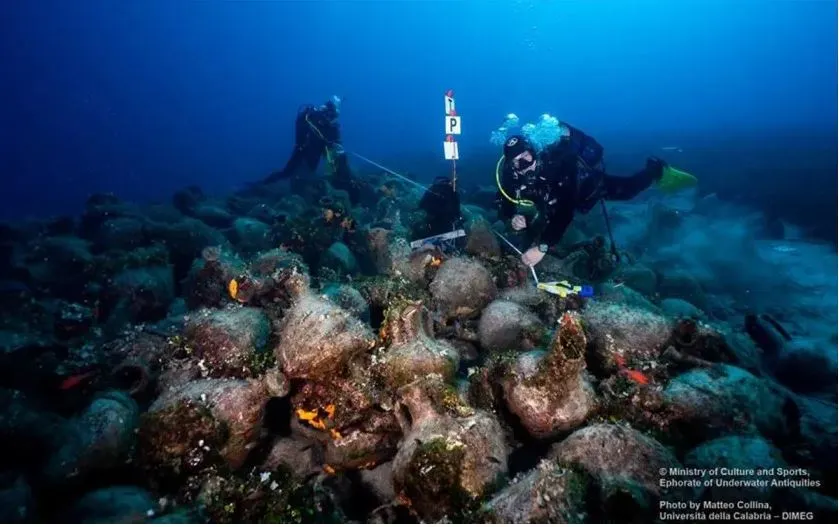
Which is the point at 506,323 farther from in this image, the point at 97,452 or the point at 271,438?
the point at 97,452

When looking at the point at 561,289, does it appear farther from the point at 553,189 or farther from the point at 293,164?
the point at 293,164

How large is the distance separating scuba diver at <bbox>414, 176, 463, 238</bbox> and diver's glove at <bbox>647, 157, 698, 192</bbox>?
459 centimetres

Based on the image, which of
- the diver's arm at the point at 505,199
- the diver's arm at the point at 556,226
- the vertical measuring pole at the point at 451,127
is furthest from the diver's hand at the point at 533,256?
the vertical measuring pole at the point at 451,127

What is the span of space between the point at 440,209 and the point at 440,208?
2 cm

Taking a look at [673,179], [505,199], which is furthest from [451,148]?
[673,179]

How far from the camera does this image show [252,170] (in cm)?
5150

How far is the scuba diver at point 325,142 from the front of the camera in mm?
13586

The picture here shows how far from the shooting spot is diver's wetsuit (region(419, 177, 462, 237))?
7.44 metres

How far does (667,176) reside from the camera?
9.03 metres

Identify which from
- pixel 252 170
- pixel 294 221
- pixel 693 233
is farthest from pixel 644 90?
pixel 294 221

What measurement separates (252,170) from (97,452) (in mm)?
52997

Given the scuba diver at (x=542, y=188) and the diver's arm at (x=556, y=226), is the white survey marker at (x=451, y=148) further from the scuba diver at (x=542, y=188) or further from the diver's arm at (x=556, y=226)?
the diver's arm at (x=556, y=226)

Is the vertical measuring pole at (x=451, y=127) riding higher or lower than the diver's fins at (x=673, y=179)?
higher

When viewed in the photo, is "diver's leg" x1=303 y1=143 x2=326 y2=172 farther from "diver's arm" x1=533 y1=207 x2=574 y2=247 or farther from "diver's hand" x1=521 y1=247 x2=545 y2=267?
"diver's hand" x1=521 y1=247 x2=545 y2=267
